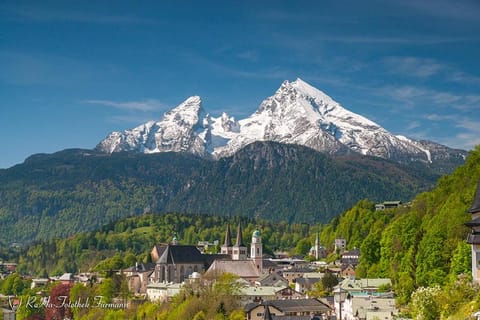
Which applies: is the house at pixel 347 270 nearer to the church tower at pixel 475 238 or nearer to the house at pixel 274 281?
the house at pixel 274 281

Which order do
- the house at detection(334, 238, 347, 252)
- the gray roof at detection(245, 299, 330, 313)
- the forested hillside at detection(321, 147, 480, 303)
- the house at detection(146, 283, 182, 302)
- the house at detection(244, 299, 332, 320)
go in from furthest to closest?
the house at detection(334, 238, 347, 252) → the house at detection(146, 283, 182, 302) → the gray roof at detection(245, 299, 330, 313) → the house at detection(244, 299, 332, 320) → the forested hillside at detection(321, 147, 480, 303)

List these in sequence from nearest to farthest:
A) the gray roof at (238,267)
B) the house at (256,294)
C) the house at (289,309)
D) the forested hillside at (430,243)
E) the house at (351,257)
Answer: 1. the forested hillside at (430,243)
2. the house at (289,309)
3. the house at (256,294)
4. the house at (351,257)
5. the gray roof at (238,267)

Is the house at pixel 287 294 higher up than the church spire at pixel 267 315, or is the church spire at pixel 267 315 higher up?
the house at pixel 287 294

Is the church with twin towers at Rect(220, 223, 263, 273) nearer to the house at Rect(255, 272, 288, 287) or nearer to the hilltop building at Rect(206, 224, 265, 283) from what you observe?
the hilltop building at Rect(206, 224, 265, 283)

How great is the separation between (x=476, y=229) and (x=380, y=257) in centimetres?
6567

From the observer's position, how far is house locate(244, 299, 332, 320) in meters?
105

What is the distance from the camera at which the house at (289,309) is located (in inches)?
4134

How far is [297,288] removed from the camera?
138m

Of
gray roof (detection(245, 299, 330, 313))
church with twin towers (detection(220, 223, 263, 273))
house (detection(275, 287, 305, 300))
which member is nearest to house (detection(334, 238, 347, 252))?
church with twin towers (detection(220, 223, 263, 273))

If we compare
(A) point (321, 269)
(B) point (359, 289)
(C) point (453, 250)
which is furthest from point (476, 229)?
(A) point (321, 269)

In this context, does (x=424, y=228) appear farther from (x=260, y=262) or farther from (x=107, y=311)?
(x=260, y=262)

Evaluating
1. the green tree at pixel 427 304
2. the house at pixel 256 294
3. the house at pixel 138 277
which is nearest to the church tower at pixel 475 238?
the green tree at pixel 427 304

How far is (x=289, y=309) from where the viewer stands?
106750 mm

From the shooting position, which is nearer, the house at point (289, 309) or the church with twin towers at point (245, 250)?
the house at point (289, 309)
